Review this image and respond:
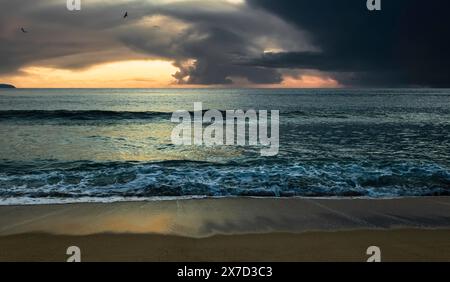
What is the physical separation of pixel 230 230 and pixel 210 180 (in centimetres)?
451

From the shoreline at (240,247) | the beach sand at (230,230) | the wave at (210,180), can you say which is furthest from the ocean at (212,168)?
the shoreline at (240,247)

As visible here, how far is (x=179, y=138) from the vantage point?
69.9 feet

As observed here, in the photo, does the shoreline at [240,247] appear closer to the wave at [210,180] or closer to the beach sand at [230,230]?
the beach sand at [230,230]

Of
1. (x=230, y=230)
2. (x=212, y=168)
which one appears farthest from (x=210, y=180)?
(x=230, y=230)

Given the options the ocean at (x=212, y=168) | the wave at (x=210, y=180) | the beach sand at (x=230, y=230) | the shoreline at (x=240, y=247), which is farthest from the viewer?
the ocean at (x=212, y=168)

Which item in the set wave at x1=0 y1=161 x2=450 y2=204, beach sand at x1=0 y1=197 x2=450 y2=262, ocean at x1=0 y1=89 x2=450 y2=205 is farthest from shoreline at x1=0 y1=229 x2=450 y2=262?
wave at x1=0 y1=161 x2=450 y2=204

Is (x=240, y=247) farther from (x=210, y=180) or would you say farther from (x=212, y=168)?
(x=212, y=168)

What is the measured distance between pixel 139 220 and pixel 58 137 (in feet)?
49.1

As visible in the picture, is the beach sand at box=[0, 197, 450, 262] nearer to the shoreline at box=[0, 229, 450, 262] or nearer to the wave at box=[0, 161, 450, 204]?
the shoreline at box=[0, 229, 450, 262]

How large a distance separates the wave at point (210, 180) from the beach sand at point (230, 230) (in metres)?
1.07

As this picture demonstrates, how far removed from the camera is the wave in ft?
32.8

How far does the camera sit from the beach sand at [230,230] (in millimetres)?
5680

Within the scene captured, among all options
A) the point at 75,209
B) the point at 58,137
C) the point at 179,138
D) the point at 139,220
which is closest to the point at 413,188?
the point at 139,220

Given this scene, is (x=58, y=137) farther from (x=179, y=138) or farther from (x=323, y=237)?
(x=323, y=237)
